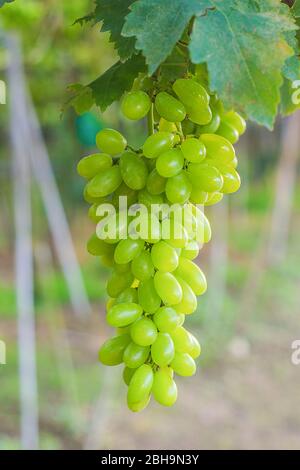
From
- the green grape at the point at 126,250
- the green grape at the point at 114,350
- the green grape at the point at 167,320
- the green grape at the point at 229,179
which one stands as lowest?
the green grape at the point at 114,350

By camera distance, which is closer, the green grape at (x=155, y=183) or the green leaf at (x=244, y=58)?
the green leaf at (x=244, y=58)

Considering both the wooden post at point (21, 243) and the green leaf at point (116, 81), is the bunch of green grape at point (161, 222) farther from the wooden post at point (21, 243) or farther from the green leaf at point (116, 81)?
the wooden post at point (21, 243)

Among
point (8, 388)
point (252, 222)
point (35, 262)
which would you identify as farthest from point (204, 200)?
point (252, 222)

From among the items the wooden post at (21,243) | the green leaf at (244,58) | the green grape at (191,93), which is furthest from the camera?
the wooden post at (21,243)

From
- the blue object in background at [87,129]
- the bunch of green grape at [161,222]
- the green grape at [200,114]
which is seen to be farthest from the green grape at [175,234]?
the blue object in background at [87,129]

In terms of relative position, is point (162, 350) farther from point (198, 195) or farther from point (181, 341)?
point (198, 195)

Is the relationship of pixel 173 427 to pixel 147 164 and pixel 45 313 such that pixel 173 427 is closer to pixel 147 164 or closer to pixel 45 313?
pixel 45 313

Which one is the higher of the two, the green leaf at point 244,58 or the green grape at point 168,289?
the green leaf at point 244,58
